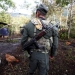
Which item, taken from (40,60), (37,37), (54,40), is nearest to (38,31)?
(37,37)

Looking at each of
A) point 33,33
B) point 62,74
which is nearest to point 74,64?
point 62,74

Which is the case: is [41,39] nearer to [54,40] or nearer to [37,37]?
[37,37]

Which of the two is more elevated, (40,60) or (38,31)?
(38,31)

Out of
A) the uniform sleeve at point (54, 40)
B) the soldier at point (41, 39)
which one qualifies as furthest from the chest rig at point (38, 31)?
the uniform sleeve at point (54, 40)

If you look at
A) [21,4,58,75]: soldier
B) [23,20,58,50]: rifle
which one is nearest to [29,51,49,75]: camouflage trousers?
[21,4,58,75]: soldier

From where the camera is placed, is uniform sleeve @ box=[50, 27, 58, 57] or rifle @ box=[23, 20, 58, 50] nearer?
rifle @ box=[23, 20, 58, 50]

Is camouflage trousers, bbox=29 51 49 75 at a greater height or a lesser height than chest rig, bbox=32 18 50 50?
lesser

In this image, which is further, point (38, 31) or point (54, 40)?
point (54, 40)

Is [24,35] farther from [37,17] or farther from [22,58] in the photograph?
[22,58]

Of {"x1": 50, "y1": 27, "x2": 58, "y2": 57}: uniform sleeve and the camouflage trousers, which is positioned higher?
{"x1": 50, "y1": 27, "x2": 58, "y2": 57}: uniform sleeve

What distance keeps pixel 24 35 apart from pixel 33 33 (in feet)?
0.75

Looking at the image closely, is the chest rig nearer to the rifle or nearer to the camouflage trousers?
the rifle

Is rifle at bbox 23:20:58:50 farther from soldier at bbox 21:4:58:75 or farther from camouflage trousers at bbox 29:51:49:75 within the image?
camouflage trousers at bbox 29:51:49:75

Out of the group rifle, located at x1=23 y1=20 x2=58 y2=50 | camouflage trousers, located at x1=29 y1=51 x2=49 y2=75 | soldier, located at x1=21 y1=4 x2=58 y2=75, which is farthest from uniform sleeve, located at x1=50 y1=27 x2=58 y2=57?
camouflage trousers, located at x1=29 y1=51 x2=49 y2=75
